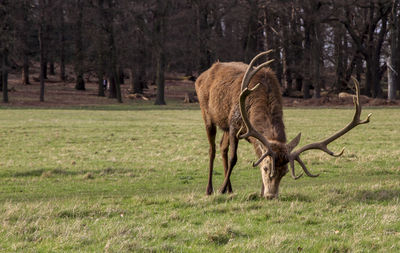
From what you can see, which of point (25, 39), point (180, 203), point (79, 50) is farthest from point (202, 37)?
point (180, 203)

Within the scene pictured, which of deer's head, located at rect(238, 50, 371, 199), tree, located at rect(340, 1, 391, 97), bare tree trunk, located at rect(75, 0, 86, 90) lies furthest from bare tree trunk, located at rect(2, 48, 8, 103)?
deer's head, located at rect(238, 50, 371, 199)

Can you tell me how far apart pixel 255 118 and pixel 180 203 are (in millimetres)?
1925

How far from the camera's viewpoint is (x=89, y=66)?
49781 mm

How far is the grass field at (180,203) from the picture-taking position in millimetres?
5742

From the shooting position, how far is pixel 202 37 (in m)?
52.0

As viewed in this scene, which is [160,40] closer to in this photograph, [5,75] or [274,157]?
[5,75]

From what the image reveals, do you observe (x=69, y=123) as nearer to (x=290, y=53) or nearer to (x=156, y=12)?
(x=156, y=12)

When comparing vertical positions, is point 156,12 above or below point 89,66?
above

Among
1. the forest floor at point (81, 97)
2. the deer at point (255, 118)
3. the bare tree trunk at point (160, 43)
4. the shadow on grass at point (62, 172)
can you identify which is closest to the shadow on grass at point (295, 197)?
the deer at point (255, 118)

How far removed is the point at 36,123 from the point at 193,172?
54.2ft

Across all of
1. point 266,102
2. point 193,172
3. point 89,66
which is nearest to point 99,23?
point 89,66

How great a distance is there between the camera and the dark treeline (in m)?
45.4

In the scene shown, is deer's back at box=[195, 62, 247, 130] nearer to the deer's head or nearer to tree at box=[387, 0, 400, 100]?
the deer's head

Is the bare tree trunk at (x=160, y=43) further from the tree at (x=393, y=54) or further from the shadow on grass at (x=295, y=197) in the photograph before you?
the shadow on grass at (x=295, y=197)
